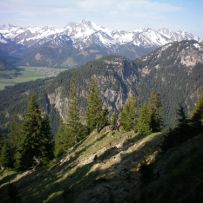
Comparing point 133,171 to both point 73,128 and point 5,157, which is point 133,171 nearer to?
point 5,157

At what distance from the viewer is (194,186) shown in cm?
1831

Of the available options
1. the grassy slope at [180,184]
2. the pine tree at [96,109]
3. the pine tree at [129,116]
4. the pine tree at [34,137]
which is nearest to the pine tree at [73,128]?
the pine tree at [96,109]

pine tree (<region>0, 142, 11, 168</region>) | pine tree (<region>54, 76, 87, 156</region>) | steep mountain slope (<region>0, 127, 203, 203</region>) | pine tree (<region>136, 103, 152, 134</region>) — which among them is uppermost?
steep mountain slope (<region>0, 127, 203, 203</region>)

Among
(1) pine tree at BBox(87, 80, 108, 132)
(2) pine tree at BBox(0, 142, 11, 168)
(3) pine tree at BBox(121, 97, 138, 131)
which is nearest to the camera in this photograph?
(3) pine tree at BBox(121, 97, 138, 131)

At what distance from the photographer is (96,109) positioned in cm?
8800

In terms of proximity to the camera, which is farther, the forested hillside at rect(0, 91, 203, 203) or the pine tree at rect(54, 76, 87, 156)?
the pine tree at rect(54, 76, 87, 156)

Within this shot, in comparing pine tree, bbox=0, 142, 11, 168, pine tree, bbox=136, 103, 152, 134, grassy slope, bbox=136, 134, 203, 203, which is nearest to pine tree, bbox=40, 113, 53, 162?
pine tree, bbox=136, 103, 152, 134

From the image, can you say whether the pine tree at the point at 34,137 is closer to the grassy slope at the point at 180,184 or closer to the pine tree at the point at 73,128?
the pine tree at the point at 73,128

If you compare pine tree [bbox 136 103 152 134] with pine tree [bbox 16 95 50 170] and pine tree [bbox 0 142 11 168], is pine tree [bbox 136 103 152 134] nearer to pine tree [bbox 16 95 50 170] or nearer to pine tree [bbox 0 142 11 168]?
pine tree [bbox 16 95 50 170]

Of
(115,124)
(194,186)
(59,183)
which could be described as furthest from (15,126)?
(194,186)

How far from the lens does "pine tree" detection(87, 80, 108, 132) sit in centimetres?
8618

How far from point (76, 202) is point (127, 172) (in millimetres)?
5858

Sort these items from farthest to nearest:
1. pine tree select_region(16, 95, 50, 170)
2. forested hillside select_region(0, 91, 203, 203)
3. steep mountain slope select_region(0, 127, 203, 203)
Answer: pine tree select_region(16, 95, 50, 170) < forested hillside select_region(0, 91, 203, 203) < steep mountain slope select_region(0, 127, 203, 203)

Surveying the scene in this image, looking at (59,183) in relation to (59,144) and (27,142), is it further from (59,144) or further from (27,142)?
(59,144)
